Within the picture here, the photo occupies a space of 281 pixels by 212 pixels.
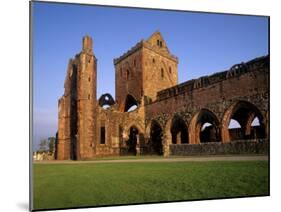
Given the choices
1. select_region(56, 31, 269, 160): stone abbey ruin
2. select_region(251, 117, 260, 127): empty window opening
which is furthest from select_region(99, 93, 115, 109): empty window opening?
select_region(251, 117, 260, 127): empty window opening

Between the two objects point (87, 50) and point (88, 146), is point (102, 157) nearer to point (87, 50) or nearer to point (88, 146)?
point (88, 146)

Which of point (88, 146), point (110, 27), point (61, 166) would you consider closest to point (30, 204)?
point (61, 166)

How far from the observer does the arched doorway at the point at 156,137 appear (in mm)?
12102

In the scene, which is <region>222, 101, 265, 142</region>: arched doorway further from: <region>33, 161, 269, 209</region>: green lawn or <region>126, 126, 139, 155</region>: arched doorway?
<region>126, 126, 139, 155</region>: arched doorway

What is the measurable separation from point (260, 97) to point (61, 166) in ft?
16.7

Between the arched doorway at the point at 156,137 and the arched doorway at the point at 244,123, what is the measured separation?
1.61m

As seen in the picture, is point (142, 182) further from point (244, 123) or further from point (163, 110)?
Result: point (244, 123)

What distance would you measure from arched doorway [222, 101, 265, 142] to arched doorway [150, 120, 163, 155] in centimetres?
161

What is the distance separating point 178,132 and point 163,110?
0.68 metres

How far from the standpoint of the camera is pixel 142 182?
34.9 ft

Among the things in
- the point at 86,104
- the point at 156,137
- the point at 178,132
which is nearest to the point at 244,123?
the point at 178,132

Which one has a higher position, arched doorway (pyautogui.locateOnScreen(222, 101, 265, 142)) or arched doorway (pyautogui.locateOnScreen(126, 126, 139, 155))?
arched doorway (pyautogui.locateOnScreen(222, 101, 265, 142))

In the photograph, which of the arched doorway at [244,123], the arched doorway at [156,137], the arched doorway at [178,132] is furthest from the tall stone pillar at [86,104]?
the arched doorway at [244,123]

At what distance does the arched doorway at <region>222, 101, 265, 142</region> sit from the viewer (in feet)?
38.6
